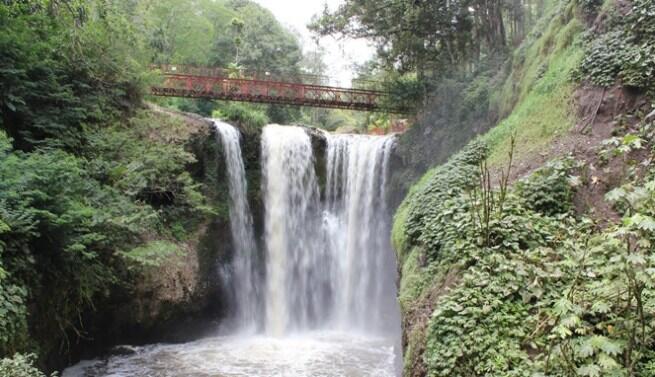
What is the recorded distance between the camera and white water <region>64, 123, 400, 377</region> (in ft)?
42.7

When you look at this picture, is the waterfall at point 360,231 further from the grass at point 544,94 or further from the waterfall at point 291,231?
the grass at point 544,94

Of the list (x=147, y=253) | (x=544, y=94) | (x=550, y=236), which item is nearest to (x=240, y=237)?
(x=147, y=253)

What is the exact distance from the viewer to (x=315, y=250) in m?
14.8

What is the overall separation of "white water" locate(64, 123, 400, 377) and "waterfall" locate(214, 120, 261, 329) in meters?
0.03

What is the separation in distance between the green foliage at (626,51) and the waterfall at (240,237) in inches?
353

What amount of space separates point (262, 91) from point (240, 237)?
5253 millimetres

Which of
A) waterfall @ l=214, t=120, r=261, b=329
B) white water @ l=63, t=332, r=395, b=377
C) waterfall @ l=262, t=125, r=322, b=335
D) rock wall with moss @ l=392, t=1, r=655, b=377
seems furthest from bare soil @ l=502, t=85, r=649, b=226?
waterfall @ l=214, t=120, r=261, b=329

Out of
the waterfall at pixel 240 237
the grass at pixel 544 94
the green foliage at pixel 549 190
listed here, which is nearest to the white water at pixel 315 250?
the waterfall at pixel 240 237

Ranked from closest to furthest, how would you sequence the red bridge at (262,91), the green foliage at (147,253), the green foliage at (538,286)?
the green foliage at (538,286), the green foliage at (147,253), the red bridge at (262,91)

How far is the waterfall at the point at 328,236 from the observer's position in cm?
1391

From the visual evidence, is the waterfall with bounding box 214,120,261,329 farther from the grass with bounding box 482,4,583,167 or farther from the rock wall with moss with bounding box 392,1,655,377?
the grass with bounding box 482,4,583,167

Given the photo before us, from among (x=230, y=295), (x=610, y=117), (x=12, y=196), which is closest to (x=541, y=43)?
Answer: (x=610, y=117)

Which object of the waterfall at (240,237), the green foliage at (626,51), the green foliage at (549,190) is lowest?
the waterfall at (240,237)

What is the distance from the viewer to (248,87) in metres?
16.2
